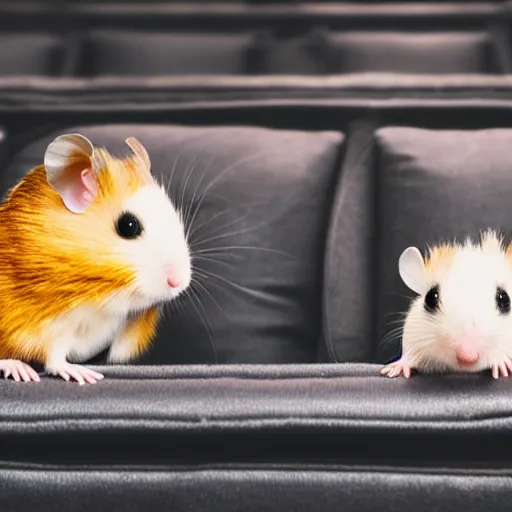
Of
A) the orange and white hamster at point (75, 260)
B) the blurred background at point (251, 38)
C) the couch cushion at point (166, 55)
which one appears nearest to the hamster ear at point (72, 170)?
the orange and white hamster at point (75, 260)

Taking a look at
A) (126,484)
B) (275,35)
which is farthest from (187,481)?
(275,35)

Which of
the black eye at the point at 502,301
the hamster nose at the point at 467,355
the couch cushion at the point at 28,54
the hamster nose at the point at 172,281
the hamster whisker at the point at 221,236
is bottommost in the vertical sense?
the hamster nose at the point at 467,355

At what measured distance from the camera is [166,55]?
6.84 ft

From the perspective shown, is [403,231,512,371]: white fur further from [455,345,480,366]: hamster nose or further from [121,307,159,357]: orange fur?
[121,307,159,357]: orange fur

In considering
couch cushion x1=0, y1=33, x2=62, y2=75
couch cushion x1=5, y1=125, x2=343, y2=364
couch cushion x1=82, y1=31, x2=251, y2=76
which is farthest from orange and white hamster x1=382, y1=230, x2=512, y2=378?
couch cushion x1=0, y1=33, x2=62, y2=75

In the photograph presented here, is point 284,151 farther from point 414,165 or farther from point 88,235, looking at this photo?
point 88,235

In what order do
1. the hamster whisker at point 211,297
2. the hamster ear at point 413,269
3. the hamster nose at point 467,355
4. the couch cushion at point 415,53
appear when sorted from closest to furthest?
the hamster nose at point 467,355
the hamster ear at point 413,269
the hamster whisker at point 211,297
the couch cushion at point 415,53

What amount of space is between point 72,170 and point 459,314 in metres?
0.48

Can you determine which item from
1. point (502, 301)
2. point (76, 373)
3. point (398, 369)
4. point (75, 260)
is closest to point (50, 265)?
point (75, 260)

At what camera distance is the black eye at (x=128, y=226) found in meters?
0.88

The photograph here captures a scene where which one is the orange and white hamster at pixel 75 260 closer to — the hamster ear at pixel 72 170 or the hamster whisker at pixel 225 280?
the hamster ear at pixel 72 170

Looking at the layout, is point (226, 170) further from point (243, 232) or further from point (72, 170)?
point (72, 170)

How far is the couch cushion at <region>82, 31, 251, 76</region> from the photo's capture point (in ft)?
6.83

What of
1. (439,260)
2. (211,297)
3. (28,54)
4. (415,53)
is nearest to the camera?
(439,260)
